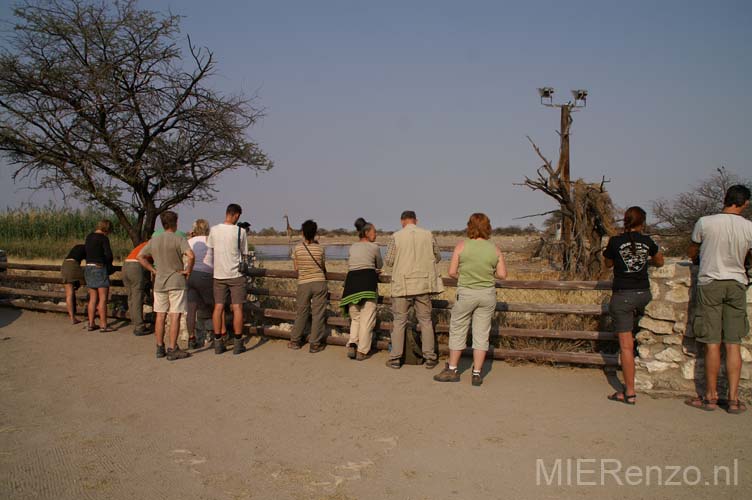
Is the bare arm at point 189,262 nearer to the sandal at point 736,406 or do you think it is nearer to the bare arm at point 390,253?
the bare arm at point 390,253

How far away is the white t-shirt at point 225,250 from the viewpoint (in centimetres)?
843

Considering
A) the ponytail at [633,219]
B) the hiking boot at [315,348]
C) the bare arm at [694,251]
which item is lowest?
the hiking boot at [315,348]

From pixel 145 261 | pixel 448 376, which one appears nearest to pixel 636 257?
pixel 448 376

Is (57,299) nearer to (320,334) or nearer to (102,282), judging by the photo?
(102,282)

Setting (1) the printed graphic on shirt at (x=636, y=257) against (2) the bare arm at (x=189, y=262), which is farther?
(2) the bare arm at (x=189, y=262)

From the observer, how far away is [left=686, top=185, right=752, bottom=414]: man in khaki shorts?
5648 millimetres

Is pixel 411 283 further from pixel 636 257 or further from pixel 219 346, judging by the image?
pixel 219 346

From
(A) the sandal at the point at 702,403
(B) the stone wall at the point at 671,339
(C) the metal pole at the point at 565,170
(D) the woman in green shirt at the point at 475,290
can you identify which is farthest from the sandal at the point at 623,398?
(C) the metal pole at the point at 565,170

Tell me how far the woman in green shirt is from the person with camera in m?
3.27

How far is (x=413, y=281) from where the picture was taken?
7.43m

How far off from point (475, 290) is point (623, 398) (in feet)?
6.41

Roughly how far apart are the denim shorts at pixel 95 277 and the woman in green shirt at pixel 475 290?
662 cm

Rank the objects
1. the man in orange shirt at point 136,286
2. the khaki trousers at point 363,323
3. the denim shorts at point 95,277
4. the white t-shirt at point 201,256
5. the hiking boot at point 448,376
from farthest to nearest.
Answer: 1. the denim shorts at point 95,277
2. the man in orange shirt at point 136,286
3. the white t-shirt at point 201,256
4. the khaki trousers at point 363,323
5. the hiking boot at point 448,376

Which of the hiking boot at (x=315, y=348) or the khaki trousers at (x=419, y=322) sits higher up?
the khaki trousers at (x=419, y=322)
